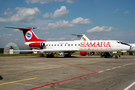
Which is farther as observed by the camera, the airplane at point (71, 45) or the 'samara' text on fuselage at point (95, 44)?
the 'samara' text on fuselage at point (95, 44)

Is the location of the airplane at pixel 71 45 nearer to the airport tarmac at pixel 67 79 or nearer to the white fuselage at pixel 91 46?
the white fuselage at pixel 91 46

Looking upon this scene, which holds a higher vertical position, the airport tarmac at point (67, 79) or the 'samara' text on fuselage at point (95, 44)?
the 'samara' text on fuselage at point (95, 44)

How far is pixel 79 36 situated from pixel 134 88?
173 ft

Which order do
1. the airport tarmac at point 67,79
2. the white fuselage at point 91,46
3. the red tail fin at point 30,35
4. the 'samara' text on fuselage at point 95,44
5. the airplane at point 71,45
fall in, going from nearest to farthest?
the airport tarmac at point 67,79 < the white fuselage at point 91,46 < the airplane at point 71,45 < the 'samara' text on fuselage at point 95,44 < the red tail fin at point 30,35

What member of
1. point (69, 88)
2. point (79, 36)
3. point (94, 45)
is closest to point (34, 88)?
point (69, 88)

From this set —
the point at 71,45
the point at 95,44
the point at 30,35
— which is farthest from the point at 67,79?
the point at 30,35

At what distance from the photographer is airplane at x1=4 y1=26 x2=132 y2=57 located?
28.8 m

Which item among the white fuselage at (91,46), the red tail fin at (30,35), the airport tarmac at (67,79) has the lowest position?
the airport tarmac at (67,79)

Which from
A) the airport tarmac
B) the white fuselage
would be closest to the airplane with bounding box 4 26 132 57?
the white fuselage

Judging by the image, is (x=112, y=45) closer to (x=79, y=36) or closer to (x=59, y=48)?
(x=59, y=48)

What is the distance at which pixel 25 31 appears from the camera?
35.0 metres

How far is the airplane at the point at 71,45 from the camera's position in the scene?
28.8 m

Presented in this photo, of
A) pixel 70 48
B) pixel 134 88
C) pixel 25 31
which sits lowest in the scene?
pixel 134 88

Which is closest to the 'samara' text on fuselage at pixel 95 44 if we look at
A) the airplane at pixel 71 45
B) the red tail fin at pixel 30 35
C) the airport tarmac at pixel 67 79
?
the airplane at pixel 71 45
